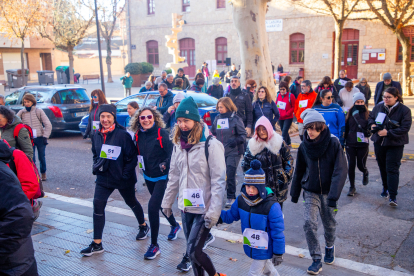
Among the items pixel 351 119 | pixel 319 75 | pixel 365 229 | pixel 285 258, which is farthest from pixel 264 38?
pixel 319 75

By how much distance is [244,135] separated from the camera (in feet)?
21.2

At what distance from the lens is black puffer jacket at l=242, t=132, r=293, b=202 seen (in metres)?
4.45

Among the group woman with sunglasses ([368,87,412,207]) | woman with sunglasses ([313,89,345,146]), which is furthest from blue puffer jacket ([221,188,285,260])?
woman with sunglasses ([368,87,412,207])

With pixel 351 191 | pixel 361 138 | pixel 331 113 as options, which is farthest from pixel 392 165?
pixel 331 113

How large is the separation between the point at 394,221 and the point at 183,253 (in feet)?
10.2

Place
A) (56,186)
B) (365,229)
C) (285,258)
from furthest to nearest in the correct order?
(56,186) → (365,229) → (285,258)

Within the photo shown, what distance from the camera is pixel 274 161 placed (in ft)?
14.7

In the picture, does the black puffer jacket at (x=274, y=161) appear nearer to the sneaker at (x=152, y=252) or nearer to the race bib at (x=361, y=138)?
the sneaker at (x=152, y=252)

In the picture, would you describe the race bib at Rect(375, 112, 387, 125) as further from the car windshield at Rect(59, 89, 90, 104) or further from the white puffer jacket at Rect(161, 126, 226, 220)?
the car windshield at Rect(59, 89, 90, 104)

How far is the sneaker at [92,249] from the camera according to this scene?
15.4ft

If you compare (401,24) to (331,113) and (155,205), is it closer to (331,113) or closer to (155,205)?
(331,113)

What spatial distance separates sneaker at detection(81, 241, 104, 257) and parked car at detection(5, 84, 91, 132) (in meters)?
8.81

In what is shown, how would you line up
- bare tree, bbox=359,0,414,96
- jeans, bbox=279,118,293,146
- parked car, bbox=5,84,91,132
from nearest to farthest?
jeans, bbox=279,118,293,146 < parked car, bbox=5,84,91,132 < bare tree, bbox=359,0,414,96

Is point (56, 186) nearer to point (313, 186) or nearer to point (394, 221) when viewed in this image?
point (313, 186)
